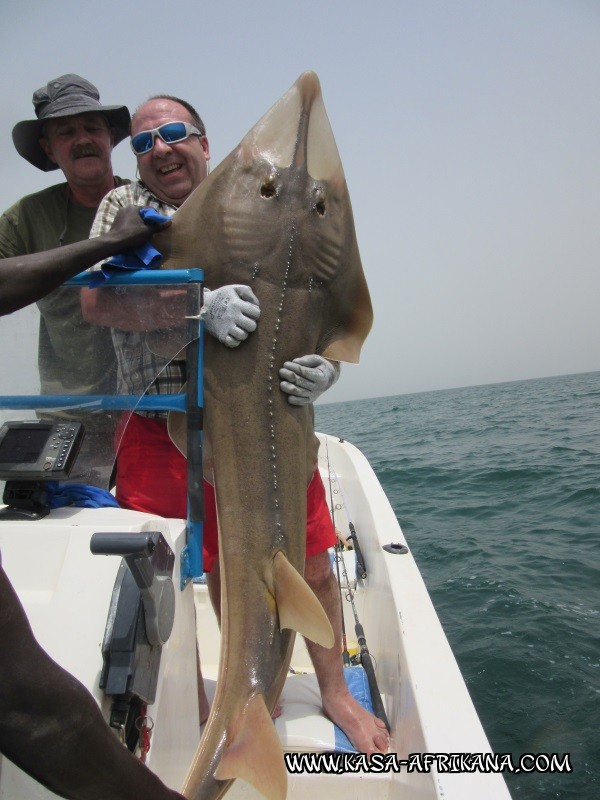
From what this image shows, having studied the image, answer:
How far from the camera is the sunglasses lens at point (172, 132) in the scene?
243 centimetres

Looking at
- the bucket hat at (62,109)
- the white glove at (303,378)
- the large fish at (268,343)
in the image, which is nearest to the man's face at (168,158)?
the large fish at (268,343)

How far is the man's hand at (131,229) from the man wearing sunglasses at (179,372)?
23 centimetres

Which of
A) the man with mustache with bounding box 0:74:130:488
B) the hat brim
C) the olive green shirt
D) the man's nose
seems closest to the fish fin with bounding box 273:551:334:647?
the olive green shirt

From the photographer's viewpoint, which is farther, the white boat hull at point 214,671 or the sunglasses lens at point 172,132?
the sunglasses lens at point 172,132

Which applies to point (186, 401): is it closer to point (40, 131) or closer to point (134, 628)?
point (134, 628)

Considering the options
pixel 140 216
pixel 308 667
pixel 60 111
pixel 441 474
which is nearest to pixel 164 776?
pixel 140 216

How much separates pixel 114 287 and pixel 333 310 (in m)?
0.91

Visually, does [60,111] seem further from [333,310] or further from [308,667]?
[308,667]

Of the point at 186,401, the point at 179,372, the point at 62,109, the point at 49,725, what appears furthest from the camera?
the point at 62,109

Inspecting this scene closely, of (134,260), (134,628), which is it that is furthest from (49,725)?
(134,260)

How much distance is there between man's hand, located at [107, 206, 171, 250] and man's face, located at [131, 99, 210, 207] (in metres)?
0.54

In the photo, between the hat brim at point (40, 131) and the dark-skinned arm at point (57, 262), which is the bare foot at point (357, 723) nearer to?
the dark-skinned arm at point (57, 262)

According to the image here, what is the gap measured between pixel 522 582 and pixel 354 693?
3538 millimetres

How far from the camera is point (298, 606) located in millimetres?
1933
